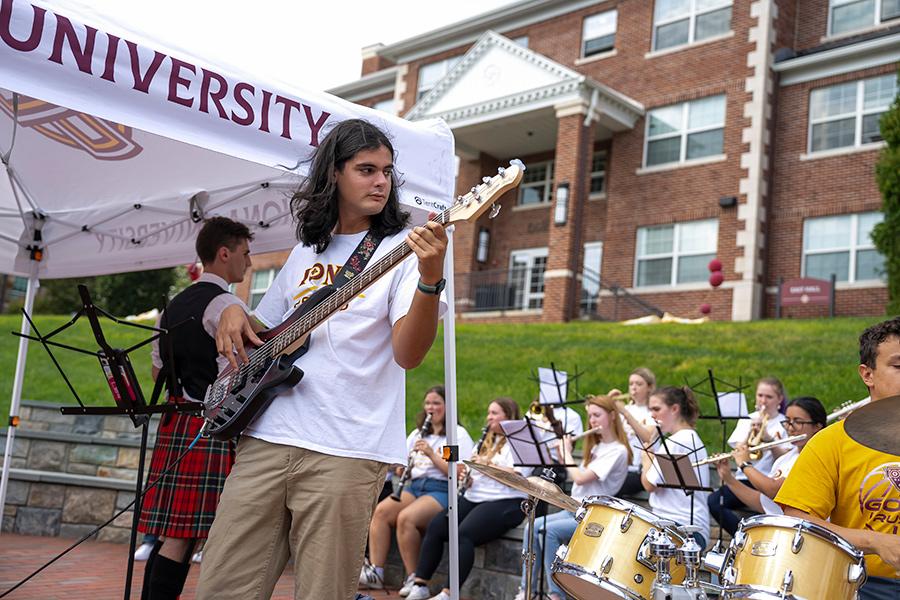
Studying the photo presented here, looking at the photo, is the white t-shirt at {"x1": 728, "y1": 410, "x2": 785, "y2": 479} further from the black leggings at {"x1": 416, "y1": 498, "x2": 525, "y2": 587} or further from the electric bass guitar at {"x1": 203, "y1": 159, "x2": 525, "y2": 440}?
the electric bass guitar at {"x1": 203, "y1": 159, "x2": 525, "y2": 440}

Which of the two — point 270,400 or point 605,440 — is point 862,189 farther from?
point 270,400

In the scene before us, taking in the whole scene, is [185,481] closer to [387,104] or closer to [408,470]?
[408,470]

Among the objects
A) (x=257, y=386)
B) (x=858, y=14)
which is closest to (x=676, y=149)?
(x=858, y=14)

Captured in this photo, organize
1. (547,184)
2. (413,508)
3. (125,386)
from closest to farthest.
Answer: (125,386) < (413,508) < (547,184)

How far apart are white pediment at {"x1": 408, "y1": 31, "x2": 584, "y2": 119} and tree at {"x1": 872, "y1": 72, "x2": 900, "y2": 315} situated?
25.6 ft

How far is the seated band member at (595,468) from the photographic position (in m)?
6.24

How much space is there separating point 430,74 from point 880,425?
974 inches

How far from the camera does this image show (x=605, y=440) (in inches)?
274

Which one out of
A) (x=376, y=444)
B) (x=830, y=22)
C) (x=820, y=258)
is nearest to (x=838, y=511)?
(x=376, y=444)

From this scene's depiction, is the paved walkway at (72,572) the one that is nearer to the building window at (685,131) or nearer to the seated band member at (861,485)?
the seated band member at (861,485)

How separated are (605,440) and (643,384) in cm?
209

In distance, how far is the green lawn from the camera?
11.6 meters

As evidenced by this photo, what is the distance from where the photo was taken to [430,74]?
85.8 feet

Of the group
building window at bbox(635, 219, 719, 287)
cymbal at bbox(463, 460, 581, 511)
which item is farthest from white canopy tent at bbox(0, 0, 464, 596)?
building window at bbox(635, 219, 719, 287)
